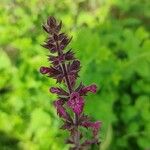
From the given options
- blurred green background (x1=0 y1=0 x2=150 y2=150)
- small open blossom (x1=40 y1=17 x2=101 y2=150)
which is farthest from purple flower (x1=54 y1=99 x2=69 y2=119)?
blurred green background (x1=0 y1=0 x2=150 y2=150)

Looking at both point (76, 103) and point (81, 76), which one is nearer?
point (76, 103)

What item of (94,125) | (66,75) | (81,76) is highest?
(81,76)

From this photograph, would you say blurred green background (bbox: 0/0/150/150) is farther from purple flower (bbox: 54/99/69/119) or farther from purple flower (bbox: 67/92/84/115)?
purple flower (bbox: 67/92/84/115)

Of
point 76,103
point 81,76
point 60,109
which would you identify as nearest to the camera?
point 76,103

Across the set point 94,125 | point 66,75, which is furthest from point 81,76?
point 66,75

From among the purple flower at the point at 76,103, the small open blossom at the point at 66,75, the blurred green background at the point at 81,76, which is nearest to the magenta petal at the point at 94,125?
the small open blossom at the point at 66,75

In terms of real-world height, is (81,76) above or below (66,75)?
above

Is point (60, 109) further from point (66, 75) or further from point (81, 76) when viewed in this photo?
point (81, 76)

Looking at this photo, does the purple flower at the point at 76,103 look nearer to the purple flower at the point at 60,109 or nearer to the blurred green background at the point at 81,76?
the purple flower at the point at 60,109
